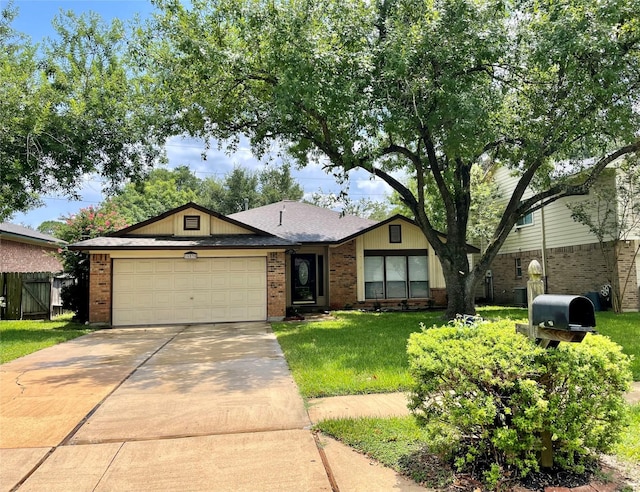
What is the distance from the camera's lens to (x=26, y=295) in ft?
53.3

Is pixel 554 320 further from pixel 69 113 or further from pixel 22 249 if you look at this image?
pixel 22 249

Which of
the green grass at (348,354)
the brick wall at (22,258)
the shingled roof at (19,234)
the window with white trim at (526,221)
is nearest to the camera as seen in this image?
the green grass at (348,354)

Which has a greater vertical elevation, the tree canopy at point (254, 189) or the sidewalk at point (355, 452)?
the tree canopy at point (254, 189)

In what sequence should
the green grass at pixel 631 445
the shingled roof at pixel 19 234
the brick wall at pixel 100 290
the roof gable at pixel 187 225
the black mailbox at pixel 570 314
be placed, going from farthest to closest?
the shingled roof at pixel 19 234 < the roof gable at pixel 187 225 < the brick wall at pixel 100 290 < the green grass at pixel 631 445 < the black mailbox at pixel 570 314

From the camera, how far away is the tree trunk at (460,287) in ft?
41.2

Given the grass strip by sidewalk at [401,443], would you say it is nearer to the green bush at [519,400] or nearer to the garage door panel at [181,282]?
the green bush at [519,400]

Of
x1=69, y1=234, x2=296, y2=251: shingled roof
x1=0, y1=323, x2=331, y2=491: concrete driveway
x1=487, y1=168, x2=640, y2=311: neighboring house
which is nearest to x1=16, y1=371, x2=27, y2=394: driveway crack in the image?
x1=0, y1=323, x2=331, y2=491: concrete driveway

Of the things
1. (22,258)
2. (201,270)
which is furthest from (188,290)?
(22,258)

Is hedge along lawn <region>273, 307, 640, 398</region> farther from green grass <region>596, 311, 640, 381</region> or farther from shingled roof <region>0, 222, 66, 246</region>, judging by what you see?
shingled roof <region>0, 222, 66, 246</region>

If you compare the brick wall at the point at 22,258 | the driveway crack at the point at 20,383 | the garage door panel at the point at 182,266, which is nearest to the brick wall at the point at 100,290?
the garage door panel at the point at 182,266

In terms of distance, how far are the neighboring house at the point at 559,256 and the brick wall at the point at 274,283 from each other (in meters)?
10.0

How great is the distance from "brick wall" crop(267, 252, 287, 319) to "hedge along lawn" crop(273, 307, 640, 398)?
3.21 feet

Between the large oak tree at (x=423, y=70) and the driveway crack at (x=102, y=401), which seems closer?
the driveway crack at (x=102, y=401)

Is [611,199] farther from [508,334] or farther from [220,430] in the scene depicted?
[220,430]
